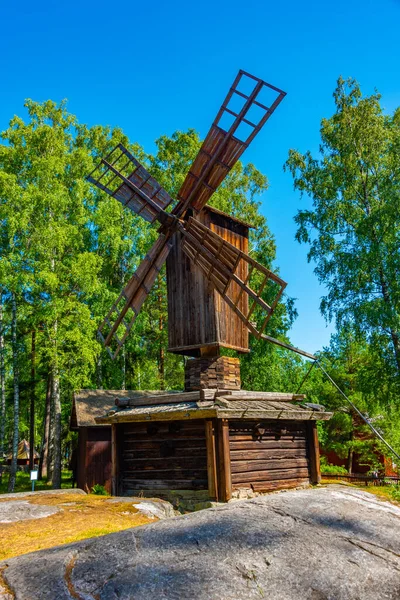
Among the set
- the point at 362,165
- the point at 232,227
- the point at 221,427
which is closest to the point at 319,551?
the point at 221,427

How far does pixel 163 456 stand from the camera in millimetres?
12578

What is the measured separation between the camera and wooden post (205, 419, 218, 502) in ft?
36.5

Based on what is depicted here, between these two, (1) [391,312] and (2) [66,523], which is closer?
(2) [66,523]

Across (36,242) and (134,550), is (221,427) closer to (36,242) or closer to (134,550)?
(134,550)

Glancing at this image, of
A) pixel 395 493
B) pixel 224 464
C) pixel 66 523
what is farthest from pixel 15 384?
pixel 395 493

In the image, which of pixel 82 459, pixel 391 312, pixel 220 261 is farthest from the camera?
pixel 82 459

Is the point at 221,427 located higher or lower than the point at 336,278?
lower

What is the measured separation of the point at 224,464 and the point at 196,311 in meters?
4.25

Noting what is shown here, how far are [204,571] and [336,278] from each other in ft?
50.5

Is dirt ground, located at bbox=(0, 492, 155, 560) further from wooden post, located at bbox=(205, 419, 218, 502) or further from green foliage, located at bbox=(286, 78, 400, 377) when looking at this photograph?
green foliage, located at bbox=(286, 78, 400, 377)

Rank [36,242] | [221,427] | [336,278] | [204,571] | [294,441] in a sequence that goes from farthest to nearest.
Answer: [36,242] → [336,278] → [294,441] → [221,427] → [204,571]

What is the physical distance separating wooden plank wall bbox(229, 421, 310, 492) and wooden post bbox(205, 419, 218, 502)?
58 cm

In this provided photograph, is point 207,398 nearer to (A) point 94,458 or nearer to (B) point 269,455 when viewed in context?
(B) point 269,455

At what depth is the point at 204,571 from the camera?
15.5ft
